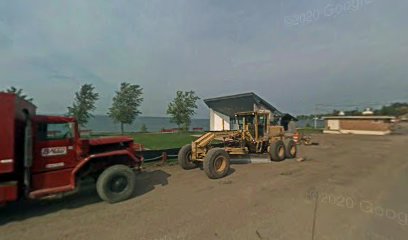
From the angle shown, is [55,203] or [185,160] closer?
[55,203]

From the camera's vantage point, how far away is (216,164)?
32.0 feet

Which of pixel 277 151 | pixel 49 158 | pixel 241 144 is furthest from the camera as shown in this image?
pixel 277 151

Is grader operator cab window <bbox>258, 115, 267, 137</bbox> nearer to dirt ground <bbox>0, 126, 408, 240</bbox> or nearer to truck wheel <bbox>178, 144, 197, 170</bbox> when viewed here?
truck wheel <bbox>178, 144, 197, 170</bbox>

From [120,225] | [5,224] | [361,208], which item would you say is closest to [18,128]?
[5,224]

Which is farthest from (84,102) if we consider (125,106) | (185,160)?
(185,160)

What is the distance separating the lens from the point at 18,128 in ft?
19.4

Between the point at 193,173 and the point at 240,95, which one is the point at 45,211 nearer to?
the point at 193,173

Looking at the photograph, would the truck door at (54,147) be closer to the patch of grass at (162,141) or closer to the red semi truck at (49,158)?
the red semi truck at (49,158)

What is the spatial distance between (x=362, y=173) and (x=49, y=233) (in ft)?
35.0

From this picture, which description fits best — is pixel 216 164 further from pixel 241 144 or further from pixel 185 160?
pixel 241 144

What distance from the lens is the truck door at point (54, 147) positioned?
6.21 meters

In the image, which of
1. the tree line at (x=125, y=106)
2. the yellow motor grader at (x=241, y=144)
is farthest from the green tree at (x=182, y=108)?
the yellow motor grader at (x=241, y=144)

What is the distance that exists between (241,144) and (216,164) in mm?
3122

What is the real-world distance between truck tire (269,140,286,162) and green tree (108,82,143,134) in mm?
25801
